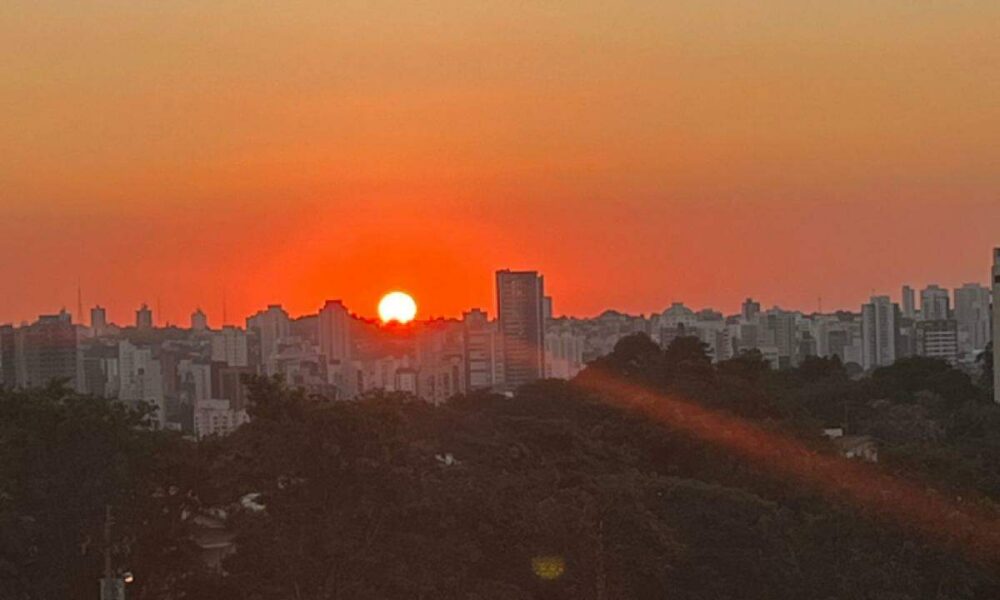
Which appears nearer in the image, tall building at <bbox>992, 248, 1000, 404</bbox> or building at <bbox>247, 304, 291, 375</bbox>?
tall building at <bbox>992, 248, 1000, 404</bbox>

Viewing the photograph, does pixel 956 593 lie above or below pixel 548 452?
below

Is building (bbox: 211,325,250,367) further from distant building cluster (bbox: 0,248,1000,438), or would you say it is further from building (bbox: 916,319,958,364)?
building (bbox: 916,319,958,364)

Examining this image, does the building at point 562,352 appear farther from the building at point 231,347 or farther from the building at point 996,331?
the building at point 996,331

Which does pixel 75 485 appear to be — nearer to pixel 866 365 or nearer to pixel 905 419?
pixel 905 419

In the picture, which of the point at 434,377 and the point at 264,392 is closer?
the point at 264,392

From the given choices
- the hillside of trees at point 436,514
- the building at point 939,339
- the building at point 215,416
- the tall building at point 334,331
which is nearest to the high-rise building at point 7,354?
the building at point 215,416

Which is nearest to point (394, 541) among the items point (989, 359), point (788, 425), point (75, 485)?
point (75, 485)

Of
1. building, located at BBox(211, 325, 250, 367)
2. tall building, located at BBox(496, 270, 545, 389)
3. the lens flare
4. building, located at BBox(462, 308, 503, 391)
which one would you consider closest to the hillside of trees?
the lens flare
